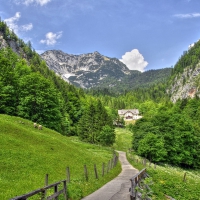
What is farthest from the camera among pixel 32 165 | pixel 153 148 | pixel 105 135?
pixel 105 135

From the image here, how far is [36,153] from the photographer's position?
32094 mm

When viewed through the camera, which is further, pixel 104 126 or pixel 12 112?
pixel 104 126

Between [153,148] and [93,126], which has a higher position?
[93,126]

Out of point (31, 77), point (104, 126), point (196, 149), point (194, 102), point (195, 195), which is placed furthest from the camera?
point (194, 102)

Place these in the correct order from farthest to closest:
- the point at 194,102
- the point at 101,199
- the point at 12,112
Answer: the point at 194,102 → the point at 12,112 → the point at 101,199

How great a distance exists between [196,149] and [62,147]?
49929 mm

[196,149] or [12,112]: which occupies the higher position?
[12,112]

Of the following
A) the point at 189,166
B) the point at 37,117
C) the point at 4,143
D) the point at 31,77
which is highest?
the point at 31,77

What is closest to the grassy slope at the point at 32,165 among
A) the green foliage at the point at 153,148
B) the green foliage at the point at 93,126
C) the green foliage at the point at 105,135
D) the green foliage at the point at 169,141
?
the green foliage at the point at 153,148

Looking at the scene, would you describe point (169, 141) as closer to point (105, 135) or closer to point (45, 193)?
point (105, 135)

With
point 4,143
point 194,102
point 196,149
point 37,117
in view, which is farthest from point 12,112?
point 194,102

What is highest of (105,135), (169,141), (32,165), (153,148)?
(105,135)

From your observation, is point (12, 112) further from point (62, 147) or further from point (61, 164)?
point (61, 164)

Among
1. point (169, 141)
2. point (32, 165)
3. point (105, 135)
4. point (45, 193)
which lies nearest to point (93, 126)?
point (105, 135)
